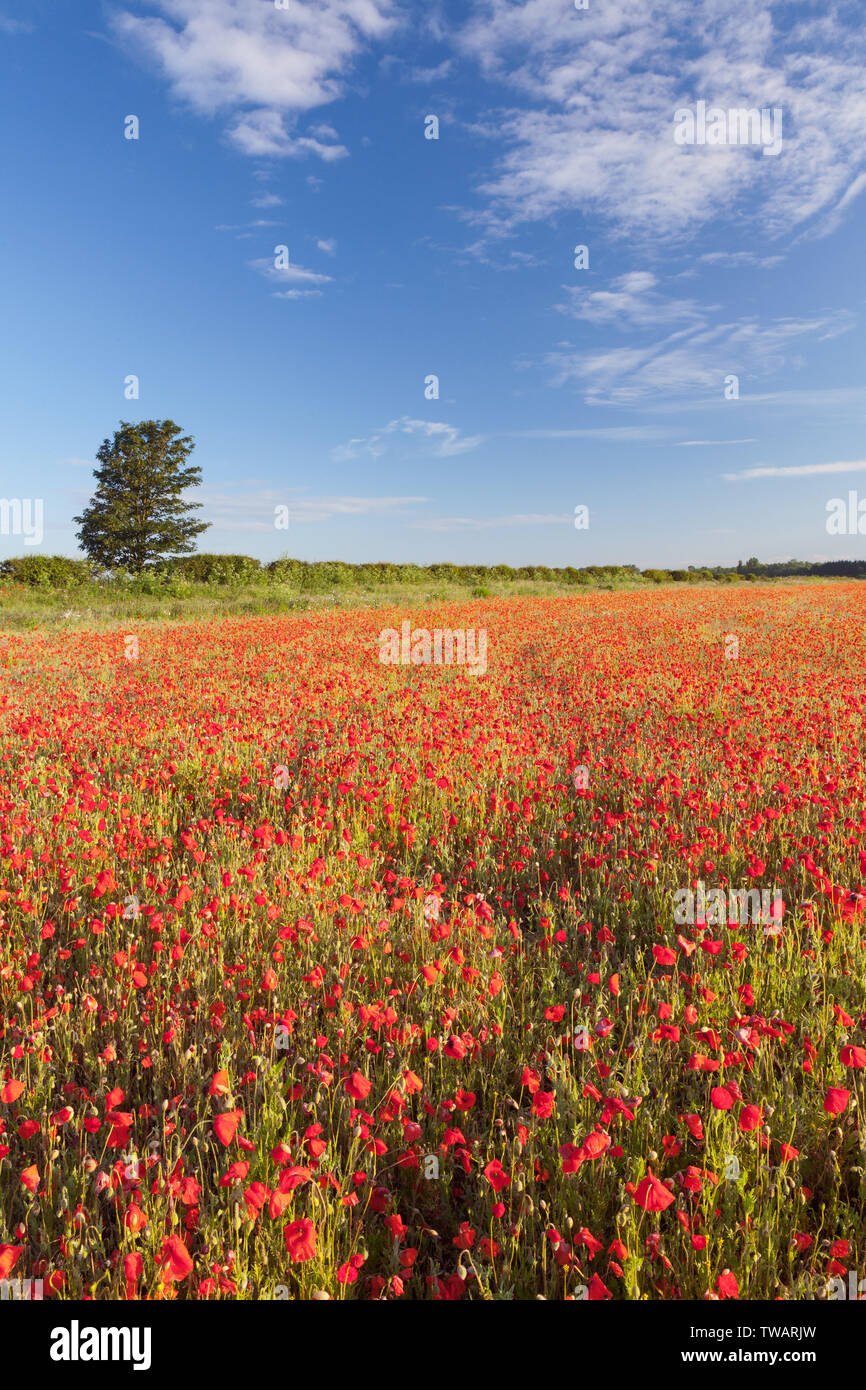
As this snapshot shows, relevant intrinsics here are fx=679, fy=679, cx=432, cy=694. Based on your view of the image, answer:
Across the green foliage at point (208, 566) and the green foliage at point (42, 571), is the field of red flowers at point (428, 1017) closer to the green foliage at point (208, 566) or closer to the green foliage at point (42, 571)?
the green foliage at point (42, 571)

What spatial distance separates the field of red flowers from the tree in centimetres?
3961

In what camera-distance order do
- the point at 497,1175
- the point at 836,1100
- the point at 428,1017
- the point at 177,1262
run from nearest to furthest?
the point at 177,1262 → the point at 497,1175 → the point at 836,1100 → the point at 428,1017

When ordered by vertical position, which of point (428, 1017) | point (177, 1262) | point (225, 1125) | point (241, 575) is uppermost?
point (241, 575)

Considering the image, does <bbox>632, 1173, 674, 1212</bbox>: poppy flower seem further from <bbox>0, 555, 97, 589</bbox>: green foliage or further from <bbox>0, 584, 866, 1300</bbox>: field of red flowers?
<bbox>0, 555, 97, 589</bbox>: green foliage

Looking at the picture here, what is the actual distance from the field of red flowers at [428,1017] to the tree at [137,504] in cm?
3961

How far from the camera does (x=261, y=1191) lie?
1.69m

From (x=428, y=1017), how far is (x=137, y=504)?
153ft

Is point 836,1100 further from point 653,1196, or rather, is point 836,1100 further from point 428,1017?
point 428,1017

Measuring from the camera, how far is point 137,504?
4331 cm

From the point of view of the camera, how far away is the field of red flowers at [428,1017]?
6.21ft

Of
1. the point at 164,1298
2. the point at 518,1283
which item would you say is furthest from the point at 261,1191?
the point at 518,1283

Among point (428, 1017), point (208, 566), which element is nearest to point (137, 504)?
point (208, 566)

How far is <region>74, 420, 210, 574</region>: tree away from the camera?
Result: 4225cm
